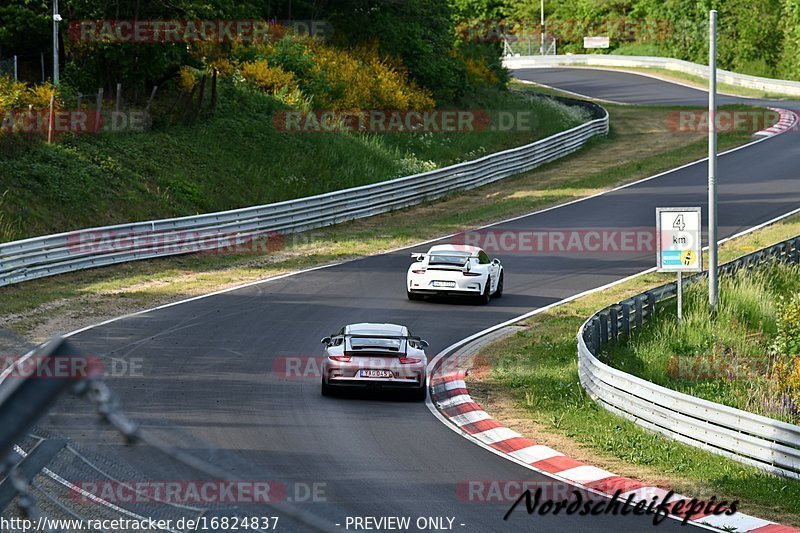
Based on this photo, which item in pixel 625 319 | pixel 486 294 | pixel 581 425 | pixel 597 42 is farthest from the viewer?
pixel 597 42

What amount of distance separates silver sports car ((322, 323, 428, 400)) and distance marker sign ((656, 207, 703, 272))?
6451mm

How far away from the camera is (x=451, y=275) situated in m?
26.8

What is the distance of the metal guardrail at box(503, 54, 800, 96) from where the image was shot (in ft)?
242

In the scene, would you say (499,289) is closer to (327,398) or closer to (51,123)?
(327,398)

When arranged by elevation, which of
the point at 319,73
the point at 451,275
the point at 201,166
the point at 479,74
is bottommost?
the point at 451,275

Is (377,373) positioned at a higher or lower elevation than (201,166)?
lower

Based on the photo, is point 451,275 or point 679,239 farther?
point 451,275

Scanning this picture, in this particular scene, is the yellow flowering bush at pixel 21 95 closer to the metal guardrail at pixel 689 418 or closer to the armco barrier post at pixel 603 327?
the armco barrier post at pixel 603 327

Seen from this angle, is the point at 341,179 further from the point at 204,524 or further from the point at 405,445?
the point at 204,524

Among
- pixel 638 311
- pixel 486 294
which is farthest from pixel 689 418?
pixel 486 294

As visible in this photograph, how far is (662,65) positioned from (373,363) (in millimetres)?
76128

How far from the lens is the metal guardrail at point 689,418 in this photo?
1378 cm

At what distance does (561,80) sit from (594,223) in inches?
2023

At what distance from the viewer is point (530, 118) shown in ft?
184
